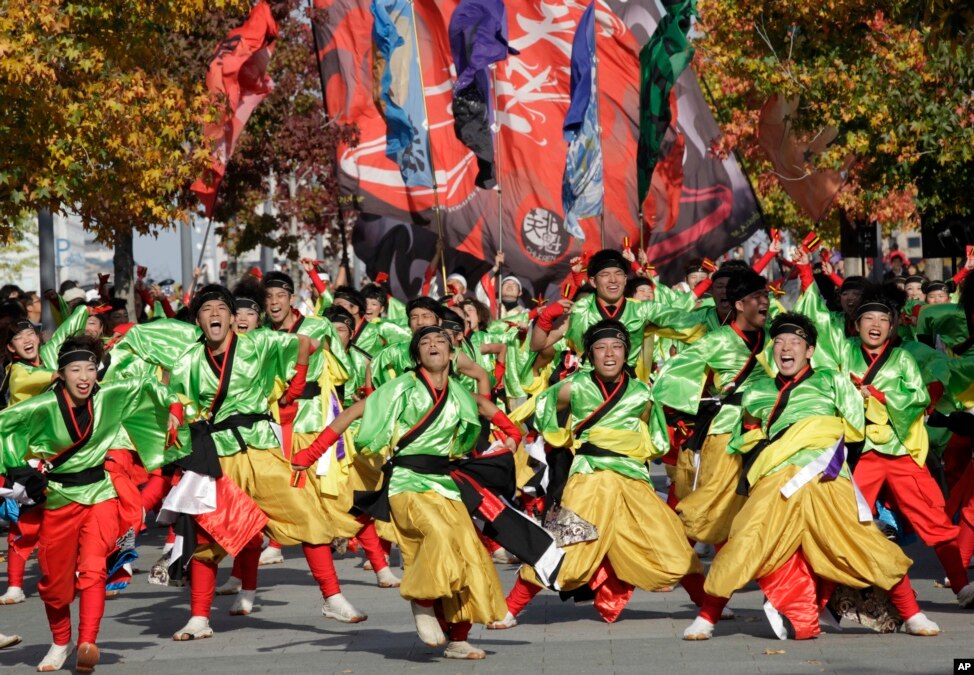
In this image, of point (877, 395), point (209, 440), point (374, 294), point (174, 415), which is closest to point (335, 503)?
point (209, 440)

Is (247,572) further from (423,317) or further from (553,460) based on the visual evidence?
(423,317)

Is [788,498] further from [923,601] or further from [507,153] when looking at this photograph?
[507,153]

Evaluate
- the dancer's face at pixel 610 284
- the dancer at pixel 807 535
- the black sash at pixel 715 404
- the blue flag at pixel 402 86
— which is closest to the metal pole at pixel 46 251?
the blue flag at pixel 402 86

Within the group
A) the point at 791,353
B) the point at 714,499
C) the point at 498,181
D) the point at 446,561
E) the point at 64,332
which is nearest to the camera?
the point at 446,561

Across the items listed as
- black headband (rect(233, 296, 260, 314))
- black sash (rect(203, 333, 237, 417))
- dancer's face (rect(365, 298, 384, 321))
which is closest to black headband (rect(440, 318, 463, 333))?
black headband (rect(233, 296, 260, 314))

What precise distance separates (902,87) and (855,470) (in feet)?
31.8

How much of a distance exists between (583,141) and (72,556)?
11.4 meters

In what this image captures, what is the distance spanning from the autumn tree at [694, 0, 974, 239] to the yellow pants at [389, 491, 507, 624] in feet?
19.2

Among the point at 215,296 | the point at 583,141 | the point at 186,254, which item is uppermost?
the point at 583,141

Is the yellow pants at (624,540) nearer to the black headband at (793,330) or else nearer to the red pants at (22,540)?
the black headband at (793,330)

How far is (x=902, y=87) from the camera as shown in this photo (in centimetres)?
1858

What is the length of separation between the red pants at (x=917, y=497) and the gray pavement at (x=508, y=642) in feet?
0.93

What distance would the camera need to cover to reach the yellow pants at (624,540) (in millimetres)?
9312

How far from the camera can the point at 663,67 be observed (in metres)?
19.4
